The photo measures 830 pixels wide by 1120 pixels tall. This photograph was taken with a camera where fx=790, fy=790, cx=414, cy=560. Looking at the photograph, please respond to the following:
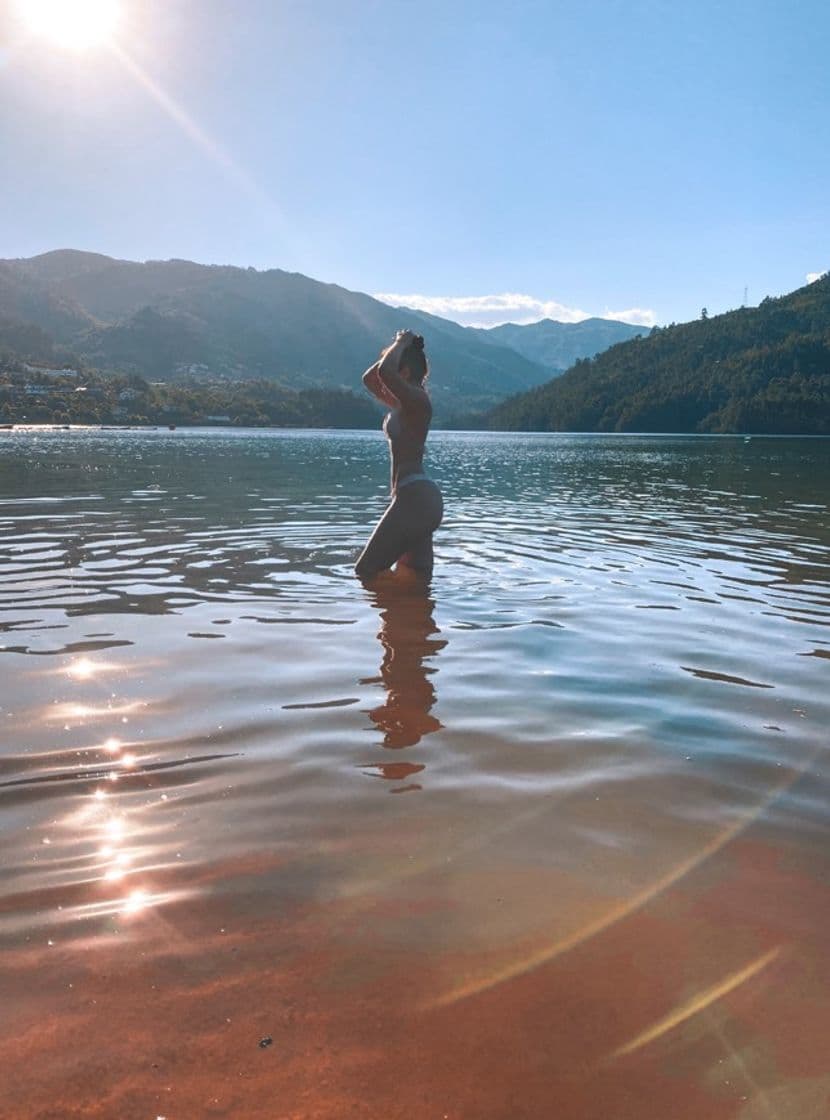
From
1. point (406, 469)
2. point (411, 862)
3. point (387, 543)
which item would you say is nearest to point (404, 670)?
point (411, 862)

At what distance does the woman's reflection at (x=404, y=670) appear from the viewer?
16.6 feet

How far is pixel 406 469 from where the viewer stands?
34.2 ft

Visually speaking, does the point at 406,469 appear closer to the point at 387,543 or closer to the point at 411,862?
the point at 387,543

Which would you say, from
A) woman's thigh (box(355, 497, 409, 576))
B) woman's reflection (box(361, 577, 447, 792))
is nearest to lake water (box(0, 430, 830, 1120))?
woman's reflection (box(361, 577, 447, 792))

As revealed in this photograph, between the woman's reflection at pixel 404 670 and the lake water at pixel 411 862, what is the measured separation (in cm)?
3

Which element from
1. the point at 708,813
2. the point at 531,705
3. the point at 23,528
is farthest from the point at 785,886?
the point at 23,528

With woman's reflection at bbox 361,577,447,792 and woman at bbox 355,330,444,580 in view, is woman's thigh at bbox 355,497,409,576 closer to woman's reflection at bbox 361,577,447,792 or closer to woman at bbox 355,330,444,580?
woman at bbox 355,330,444,580

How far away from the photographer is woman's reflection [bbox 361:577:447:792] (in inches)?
199

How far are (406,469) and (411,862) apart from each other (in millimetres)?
7355

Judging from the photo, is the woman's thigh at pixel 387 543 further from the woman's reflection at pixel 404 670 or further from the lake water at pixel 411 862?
the lake water at pixel 411 862

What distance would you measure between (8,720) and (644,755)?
408cm

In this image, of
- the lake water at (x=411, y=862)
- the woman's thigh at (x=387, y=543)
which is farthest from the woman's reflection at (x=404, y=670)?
the woman's thigh at (x=387, y=543)

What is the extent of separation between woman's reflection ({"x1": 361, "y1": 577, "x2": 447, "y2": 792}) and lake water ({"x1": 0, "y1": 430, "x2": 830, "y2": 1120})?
34mm

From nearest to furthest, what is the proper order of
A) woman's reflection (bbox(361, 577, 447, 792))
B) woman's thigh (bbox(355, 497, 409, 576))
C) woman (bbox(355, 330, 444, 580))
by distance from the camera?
woman's reflection (bbox(361, 577, 447, 792)) < woman (bbox(355, 330, 444, 580)) < woman's thigh (bbox(355, 497, 409, 576))
